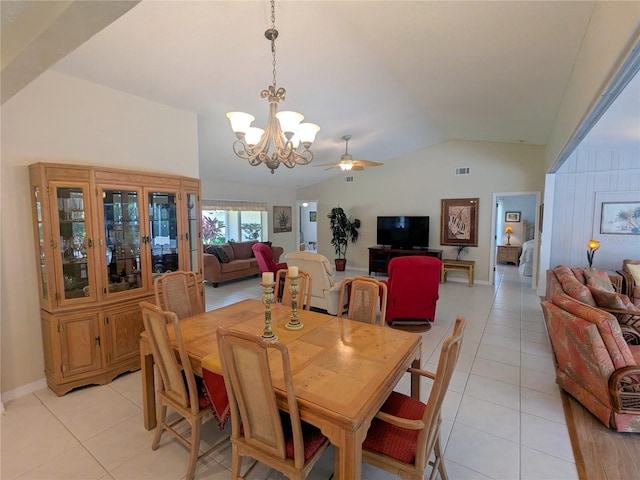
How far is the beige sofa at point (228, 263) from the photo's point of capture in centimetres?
664

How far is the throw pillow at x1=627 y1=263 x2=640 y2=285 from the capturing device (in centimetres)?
449

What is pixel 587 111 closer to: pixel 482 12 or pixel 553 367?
pixel 482 12

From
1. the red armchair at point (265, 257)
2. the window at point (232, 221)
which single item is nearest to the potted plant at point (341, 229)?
the window at point (232, 221)

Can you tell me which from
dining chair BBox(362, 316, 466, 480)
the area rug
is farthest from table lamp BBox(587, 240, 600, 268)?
dining chair BBox(362, 316, 466, 480)

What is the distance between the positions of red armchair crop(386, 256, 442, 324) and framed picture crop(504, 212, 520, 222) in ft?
25.2

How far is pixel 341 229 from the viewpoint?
8.55m

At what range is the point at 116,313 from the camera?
115 inches

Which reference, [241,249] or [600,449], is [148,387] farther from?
[241,249]

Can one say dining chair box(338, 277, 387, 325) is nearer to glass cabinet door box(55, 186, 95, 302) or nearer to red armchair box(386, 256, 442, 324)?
red armchair box(386, 256, 442, 324)

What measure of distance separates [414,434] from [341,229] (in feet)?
23.3

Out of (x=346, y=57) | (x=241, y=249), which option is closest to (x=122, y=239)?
(x=346, y=57)

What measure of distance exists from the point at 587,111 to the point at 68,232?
4278mm

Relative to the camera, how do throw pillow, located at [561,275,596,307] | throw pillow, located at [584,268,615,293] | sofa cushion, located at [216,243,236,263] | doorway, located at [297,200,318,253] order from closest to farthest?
throw pillow, located at [561,275,596,307], throw pillow, located at [584,268,615,293], sofa cushion, located at [216,243,236,263], doorway, located at [297,200,318,253]

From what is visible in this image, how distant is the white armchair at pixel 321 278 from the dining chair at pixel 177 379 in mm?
2617
